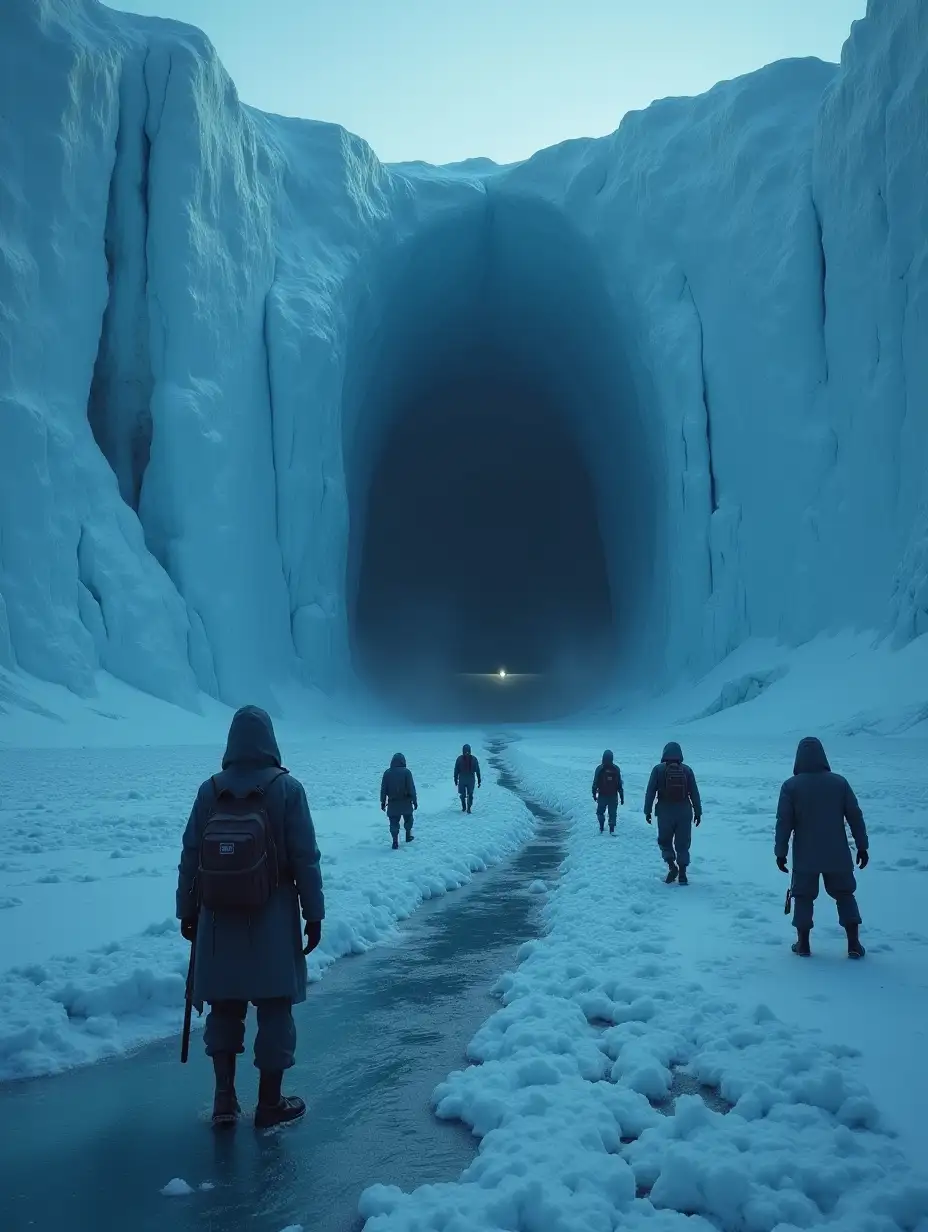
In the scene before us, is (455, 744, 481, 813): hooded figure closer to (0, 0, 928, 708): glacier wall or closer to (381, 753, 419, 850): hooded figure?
(381, 753, 419, 850): hooded figure

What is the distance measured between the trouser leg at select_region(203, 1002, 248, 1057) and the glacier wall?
21.0m

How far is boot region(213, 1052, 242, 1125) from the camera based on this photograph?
339cm

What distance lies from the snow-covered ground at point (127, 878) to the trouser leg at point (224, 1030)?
1126mm

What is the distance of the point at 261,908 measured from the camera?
11.3 feet

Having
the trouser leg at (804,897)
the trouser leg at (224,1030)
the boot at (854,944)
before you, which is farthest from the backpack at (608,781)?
the trouser leg at (224,1030)

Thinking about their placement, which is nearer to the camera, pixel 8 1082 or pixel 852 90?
pixel 8 1082

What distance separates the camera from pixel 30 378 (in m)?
24.5

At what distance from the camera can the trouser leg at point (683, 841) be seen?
25.6 feet

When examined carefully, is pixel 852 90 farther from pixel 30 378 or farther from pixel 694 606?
pixel 30 378

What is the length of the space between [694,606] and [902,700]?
12.5m

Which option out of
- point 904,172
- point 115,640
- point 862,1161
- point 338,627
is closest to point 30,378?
point 115,640

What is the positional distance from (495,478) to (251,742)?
56.0m

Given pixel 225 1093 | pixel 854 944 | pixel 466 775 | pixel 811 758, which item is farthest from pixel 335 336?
A: pixel 225 1093

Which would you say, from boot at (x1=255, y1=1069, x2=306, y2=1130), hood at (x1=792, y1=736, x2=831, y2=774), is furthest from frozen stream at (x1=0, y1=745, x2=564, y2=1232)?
hood at (x1=792, y1=736, x2=831, y2=774)
